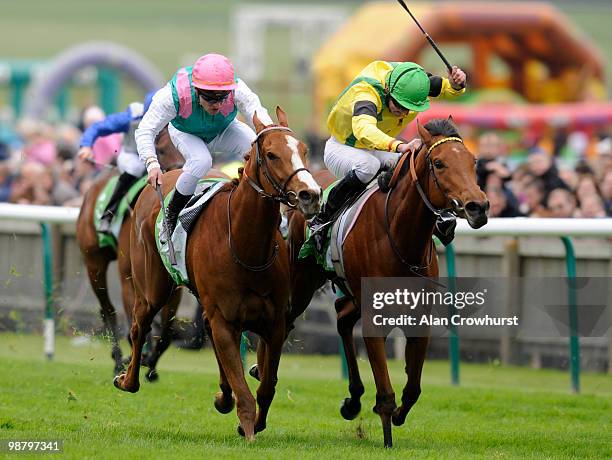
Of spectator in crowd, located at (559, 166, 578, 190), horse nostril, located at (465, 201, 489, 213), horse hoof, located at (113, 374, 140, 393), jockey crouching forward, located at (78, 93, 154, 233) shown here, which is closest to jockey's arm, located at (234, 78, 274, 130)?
horse nostril, located at (465, 201, 489, 213)

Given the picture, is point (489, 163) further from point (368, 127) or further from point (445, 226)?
point (368, 127)

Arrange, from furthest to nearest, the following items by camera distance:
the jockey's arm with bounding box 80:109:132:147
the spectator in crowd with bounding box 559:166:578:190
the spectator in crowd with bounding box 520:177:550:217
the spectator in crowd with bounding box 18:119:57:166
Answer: the spectator in crowd with bounding box 18:119:57:166, the spectator in crowd with bounding box 559:166:578:190, the spectator in crowd with bounding box 520:177:550:217, the jockey's arm with bounding box 80:109:132:147

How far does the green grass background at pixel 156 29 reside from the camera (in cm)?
5038

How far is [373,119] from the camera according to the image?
7.07 m

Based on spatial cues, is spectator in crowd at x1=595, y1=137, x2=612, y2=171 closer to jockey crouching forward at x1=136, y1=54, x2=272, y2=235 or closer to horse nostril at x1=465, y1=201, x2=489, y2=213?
jockey crouching forward at x1=136, y1=54, x2=272, y2=235

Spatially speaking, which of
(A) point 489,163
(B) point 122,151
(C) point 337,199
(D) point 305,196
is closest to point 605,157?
(A) point 489,163

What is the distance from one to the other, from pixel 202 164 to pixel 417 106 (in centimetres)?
123

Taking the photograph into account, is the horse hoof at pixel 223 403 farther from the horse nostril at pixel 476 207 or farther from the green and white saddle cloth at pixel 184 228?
the horse nostril at pixel 476 207

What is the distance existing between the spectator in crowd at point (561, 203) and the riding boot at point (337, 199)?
328 cm

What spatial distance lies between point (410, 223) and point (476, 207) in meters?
0.69

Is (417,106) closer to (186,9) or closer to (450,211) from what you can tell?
(450,211)

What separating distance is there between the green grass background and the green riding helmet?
113 ft

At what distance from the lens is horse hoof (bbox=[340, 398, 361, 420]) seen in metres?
7.62

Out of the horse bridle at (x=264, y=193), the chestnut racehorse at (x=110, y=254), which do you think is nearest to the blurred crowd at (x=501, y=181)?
the chestnut racehorse at (x=110, y=254)
